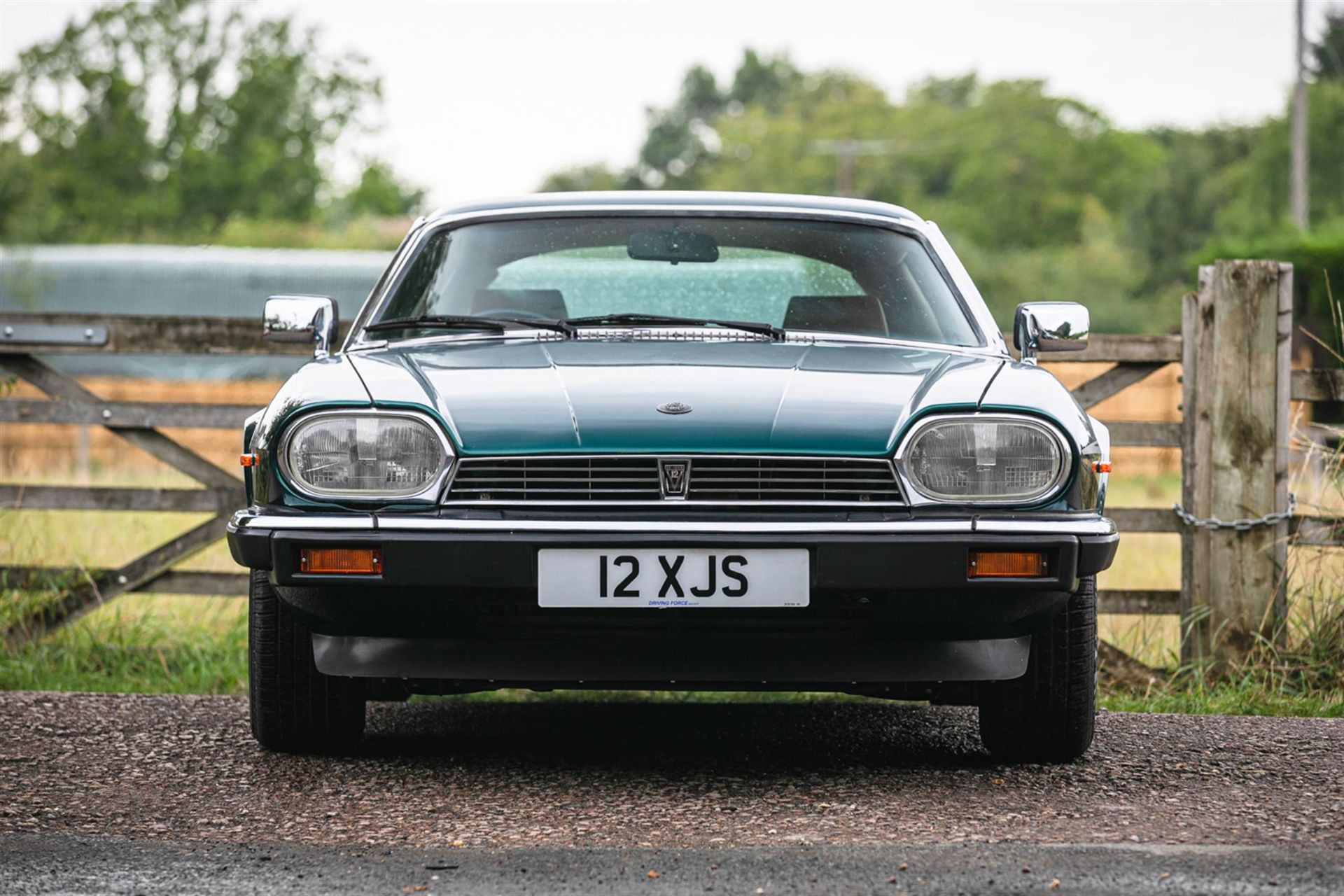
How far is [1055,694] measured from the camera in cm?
383

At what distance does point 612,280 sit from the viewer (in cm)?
488

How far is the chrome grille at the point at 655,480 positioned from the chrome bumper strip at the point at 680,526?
53 millimetres

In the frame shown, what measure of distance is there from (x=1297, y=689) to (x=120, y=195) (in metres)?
44.4

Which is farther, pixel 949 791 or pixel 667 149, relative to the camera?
pixel 667 149

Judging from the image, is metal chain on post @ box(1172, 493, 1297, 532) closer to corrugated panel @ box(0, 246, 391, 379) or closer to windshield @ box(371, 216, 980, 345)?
windshield @ box(371, 216, 980, 345)

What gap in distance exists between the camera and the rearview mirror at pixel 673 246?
473cm

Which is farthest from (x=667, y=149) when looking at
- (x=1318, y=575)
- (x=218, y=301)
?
(x=1318, y=575)

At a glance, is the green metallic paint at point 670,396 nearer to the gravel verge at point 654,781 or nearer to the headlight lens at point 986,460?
the headlight lens at point 986,460

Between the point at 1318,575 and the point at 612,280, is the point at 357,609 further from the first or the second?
the point at 1318,575

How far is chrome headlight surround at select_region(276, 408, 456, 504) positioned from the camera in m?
3.44

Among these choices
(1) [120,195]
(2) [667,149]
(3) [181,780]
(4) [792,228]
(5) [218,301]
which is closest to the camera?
(3) [181,780]

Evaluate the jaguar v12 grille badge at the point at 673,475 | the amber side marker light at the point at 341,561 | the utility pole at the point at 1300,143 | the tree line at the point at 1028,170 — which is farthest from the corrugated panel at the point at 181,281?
the jaguar v12 grille badge at the point at 673,475

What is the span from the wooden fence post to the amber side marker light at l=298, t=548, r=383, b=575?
11.0 feet

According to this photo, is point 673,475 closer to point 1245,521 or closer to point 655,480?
point 655,480
